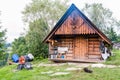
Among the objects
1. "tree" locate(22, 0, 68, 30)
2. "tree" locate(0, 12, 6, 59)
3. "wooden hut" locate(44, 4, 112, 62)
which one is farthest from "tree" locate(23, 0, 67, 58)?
"wooden hut" locate(44, 4, 112, 62)

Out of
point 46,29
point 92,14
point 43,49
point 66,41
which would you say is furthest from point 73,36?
point 92,14

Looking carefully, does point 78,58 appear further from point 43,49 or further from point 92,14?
point 92,14

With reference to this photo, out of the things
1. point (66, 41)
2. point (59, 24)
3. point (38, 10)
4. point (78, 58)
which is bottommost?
point (78, 58)

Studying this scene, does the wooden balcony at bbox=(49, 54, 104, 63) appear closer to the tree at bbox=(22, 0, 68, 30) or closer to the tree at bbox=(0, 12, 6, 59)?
the tree at bbox=(0, 12, 6, 59)

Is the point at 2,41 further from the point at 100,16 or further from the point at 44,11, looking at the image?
the point at 100,16

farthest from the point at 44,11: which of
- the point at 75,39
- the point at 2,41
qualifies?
the point at 75,39

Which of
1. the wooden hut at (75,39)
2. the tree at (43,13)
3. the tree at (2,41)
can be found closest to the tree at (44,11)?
the tree at (43,13)

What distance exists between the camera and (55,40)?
2198cm

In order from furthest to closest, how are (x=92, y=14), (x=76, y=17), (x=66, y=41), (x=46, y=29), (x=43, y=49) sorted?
(x=92, y=14) < (x=46, y=29) < (x=43, y=49) < (x=66, y=41) < (x=76, y=17)

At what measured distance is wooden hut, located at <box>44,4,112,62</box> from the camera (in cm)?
2003

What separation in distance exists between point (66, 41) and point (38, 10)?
14.4 meters

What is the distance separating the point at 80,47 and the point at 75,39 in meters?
0.83

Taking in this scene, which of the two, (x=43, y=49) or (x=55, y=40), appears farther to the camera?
(x=43, y=49)

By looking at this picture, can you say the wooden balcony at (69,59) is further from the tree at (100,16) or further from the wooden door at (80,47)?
the tree at (100,16)
